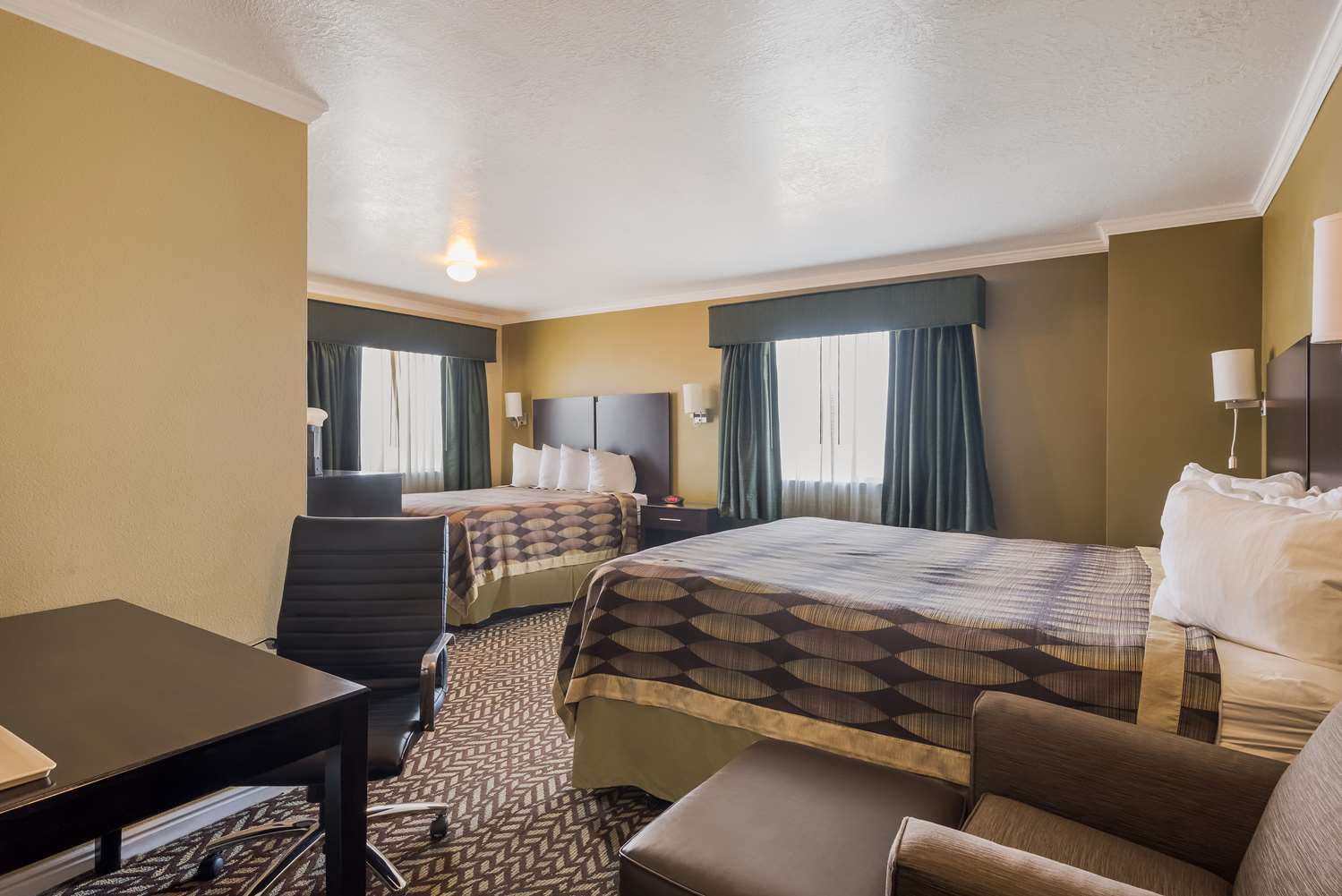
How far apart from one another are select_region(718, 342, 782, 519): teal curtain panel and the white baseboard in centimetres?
384

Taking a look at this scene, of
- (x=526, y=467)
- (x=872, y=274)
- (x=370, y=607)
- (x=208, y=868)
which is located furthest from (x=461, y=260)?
(x=208, y=868)

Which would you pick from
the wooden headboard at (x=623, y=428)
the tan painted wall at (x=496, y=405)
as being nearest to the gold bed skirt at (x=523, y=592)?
the wooden headboard at (x=623, y=428)

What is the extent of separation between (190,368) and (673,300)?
4326 millimetres

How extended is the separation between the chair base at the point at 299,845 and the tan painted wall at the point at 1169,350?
151 inches

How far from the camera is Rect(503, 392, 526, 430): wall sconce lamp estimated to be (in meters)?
6.91

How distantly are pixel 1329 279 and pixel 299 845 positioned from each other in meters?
2.84

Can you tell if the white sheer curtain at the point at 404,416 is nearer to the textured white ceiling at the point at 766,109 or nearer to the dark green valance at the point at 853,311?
the textured white ceiling at the point at 766,109

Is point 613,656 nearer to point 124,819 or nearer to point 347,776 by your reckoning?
point 347,776

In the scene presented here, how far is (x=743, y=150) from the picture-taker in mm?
2941

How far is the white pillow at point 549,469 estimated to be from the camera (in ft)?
20.6

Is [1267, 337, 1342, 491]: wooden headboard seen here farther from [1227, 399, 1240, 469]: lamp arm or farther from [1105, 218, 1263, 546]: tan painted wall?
[1105, 218, 1263, 546]: tan painted wall

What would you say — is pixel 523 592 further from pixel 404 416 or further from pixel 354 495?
pixel 404 416

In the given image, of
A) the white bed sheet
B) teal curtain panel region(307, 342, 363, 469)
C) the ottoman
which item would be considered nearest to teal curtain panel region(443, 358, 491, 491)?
teal curtain panel region(307, 342, 363, 469)

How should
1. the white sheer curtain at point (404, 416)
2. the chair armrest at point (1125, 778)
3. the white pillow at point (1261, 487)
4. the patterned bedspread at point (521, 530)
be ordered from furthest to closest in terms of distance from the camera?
the white sheer curtain at point (404, 416)
the patterned bedspread at point (521, 530)
the white pillow at point (1261, 487)
the chair armrest at point (1125, 778)
